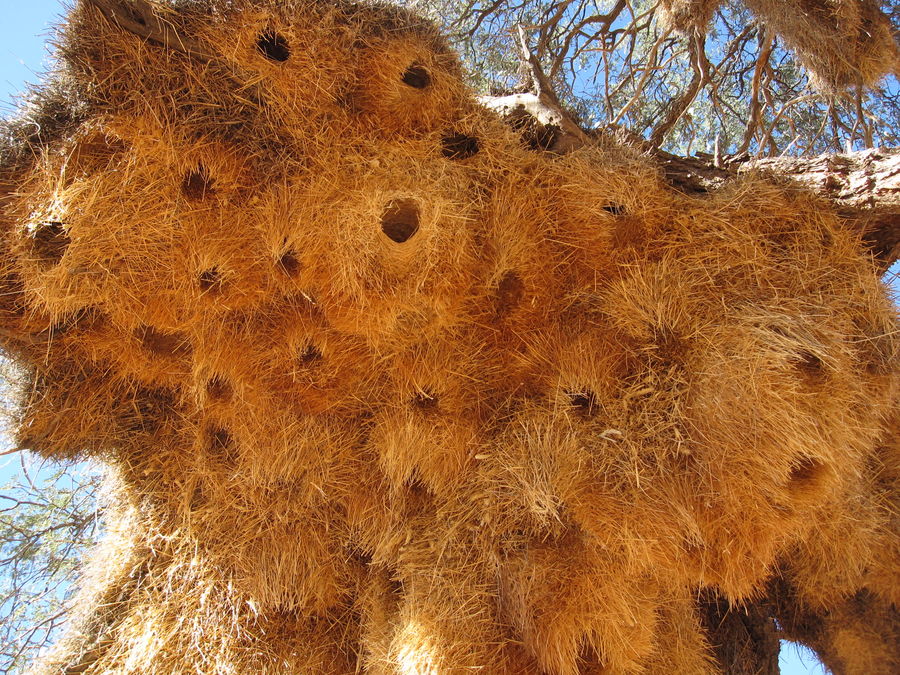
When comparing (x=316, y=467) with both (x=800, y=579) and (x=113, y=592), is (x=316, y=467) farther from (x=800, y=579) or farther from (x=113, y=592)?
(x=800, y=579)

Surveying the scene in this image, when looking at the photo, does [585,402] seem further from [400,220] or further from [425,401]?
[400,220]

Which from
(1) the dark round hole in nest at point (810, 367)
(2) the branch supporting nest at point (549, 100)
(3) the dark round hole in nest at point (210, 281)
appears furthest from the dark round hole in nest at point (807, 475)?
(3) the dark round hole in nest at point (210, 281)

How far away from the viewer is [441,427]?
10.0ft

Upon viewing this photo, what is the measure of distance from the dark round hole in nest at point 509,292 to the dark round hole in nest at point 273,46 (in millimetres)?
1412

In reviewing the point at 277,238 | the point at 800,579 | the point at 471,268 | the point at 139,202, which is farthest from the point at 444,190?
the point at 800,579

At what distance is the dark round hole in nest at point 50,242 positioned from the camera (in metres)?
2.81

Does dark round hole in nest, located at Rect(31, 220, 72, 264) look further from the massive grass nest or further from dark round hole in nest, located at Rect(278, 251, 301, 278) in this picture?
dark round hole in nest, located at Rect(278, 251, 301, 278)

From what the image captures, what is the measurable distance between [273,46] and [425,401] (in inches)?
69.9

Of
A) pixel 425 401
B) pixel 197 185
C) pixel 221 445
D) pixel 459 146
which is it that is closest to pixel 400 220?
pixel 459 146

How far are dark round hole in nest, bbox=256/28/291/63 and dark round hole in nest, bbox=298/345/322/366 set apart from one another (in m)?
1.33

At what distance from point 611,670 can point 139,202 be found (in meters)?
2.89

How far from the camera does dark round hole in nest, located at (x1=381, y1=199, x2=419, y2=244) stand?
2730 millimetres

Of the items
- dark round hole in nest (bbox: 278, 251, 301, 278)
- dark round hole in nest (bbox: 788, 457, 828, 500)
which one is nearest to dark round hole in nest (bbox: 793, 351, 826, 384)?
dark round hole in nest (bbox: 788, 457, 828, 500)

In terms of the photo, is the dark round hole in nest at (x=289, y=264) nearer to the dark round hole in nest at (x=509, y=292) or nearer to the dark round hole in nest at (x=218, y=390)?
the dark round hole in nest at (x=218, y=390)
